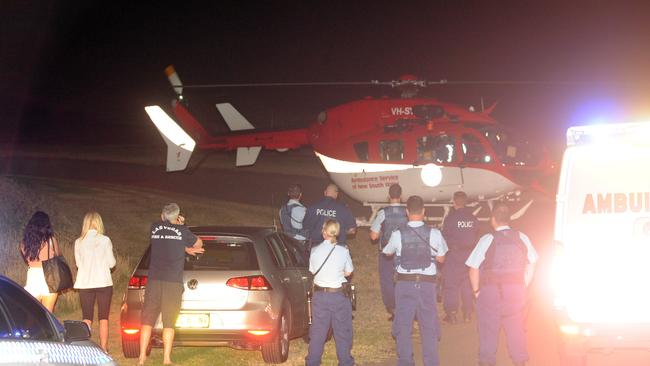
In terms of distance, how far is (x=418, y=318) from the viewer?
9.85m

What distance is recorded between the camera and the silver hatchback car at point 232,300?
32.8 ft

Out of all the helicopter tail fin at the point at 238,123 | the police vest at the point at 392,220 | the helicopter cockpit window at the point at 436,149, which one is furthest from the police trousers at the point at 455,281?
the helicopter tail fin at the point at 238,123

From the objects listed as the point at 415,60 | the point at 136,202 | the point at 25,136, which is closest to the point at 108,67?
the point at 415,60

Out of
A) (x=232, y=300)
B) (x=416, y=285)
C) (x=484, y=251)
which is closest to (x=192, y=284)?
(x=232, y=300)

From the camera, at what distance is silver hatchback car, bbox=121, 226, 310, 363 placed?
32.8 ft

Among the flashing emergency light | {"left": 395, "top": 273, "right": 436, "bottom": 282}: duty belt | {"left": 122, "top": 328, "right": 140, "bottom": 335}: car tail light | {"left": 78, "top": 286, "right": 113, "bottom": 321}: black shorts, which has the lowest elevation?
{"left": 122, "top": 328, "right": 140, "bottom": 335}: car tail light

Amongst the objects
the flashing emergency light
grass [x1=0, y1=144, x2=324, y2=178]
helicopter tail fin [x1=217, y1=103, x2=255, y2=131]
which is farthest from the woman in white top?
grass [x1=0, y1=144, x2=324, y2=178]

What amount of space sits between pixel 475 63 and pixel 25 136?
1530 inches

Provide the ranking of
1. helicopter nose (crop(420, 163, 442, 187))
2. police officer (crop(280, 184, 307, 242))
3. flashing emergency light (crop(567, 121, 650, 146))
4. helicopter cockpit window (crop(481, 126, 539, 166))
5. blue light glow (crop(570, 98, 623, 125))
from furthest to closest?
blue light glow (crop(570, 98, 623, 125)), helicopter nose (crop(420, 163, 442, 187)), helicopter cockpit window (crop(481, 126, 539, 166)), police officer (crop(280, 184, 307, 242)), flashing emergency light (crop(567, 121, 650, 146))

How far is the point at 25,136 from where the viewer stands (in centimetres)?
5822

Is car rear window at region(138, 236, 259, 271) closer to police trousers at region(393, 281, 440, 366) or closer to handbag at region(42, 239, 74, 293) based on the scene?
handbag at region(42, 239, 74, 293)

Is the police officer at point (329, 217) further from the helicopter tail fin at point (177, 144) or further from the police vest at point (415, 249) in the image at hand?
the helicopter tail fin at point (177, 144)

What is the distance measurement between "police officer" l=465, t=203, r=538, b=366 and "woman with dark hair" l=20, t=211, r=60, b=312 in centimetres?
427

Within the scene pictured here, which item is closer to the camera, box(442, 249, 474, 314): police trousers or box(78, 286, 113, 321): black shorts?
box(78, 286, 113, 321): black shorts
